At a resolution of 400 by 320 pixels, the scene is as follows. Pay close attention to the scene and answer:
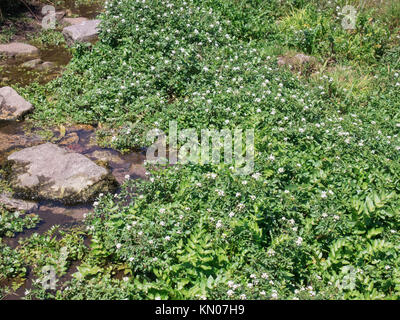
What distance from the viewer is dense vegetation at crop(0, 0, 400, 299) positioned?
422 cm

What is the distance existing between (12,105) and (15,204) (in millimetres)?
2717

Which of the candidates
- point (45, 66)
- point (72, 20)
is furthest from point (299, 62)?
point (72, 20)

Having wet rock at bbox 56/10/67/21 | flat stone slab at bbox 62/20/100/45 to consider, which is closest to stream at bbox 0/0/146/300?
flat stone slab at bbox 62/20/100/45

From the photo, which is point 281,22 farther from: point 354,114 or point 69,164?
point 69,164

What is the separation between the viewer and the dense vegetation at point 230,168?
4.22 m

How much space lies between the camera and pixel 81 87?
820cm

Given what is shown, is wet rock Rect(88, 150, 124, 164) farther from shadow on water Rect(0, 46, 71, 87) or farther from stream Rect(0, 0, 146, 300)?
shadow on water Rect(0, 46, 71, 87)

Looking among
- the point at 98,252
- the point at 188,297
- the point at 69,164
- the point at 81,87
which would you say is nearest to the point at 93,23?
the point at 81,87

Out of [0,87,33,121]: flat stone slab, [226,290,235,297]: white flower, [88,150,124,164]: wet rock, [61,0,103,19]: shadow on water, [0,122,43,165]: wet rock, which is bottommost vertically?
[0,122,43,165]: wet rock

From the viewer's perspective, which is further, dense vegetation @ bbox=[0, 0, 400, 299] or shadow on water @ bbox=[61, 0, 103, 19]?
shadow on water @ bbox=[61, 0, 103, 19]

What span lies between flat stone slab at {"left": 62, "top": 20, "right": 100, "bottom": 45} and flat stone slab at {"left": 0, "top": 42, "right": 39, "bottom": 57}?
2.84 ft

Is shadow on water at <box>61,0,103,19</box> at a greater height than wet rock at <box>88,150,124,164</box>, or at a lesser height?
greater

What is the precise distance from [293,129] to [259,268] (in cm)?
257

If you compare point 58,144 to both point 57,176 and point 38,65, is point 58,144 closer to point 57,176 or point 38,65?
point 57,176
